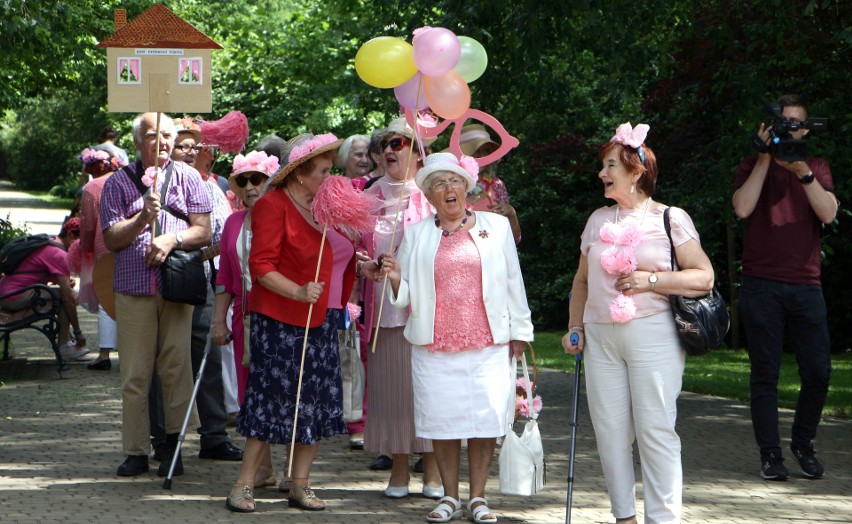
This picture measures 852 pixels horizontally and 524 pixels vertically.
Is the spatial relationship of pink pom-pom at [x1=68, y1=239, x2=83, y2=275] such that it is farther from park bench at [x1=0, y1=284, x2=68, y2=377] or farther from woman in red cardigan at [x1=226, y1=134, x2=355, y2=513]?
woman in red cardigan at [x1=226, y1=134, x2=355, y2=513]

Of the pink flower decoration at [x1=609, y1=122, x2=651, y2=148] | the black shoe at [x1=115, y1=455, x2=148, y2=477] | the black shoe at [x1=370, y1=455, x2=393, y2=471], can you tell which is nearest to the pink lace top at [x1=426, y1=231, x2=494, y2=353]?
the pink flower decoration at [x1=609, y1=122, x2=651, y2=148]

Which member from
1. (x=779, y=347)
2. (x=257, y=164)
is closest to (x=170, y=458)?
(x=257, y=164)

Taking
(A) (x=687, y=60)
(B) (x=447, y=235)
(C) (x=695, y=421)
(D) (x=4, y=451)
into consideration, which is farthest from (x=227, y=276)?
(A) (x=687, y=60)

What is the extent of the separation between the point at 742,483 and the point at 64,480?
4169 millimetres

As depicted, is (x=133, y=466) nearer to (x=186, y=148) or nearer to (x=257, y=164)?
(x=257, y=164)

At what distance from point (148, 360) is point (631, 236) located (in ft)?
10.5

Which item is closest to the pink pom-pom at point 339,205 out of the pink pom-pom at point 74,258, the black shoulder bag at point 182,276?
the black shoulder bag at point 182,276

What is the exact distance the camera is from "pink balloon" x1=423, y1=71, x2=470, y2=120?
6965 mm

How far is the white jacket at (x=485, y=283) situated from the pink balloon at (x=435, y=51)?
35.1 inches

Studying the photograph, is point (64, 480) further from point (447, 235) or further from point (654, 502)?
point (654, 502)

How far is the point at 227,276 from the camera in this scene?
7297 mm

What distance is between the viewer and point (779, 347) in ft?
25.8

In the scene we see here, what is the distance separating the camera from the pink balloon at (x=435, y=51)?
6.71 m

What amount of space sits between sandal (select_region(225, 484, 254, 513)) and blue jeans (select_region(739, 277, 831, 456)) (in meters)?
3.29
